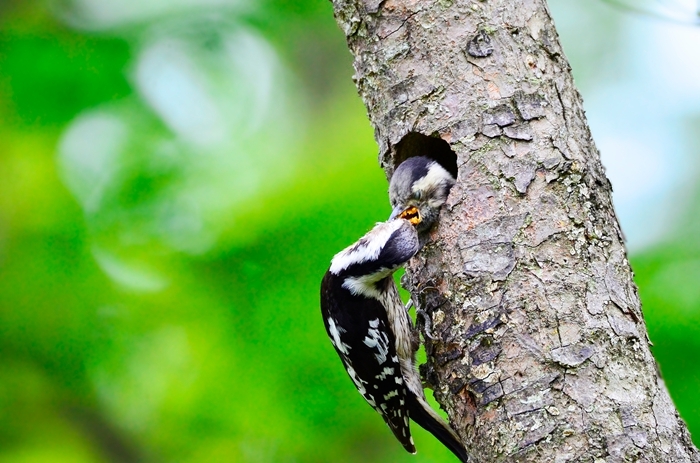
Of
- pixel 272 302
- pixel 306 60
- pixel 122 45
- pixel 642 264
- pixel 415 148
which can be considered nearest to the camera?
pixel 415 148

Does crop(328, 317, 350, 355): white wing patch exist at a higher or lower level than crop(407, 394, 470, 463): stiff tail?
higher

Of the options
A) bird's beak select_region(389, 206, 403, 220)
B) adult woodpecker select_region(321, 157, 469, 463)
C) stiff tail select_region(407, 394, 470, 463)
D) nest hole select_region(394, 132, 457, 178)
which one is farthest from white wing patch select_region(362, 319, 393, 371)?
nest hole select_region(394, 132, 457, 178)

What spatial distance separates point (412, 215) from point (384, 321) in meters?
0.63

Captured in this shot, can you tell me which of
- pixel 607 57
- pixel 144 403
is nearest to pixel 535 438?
pixel 144 403

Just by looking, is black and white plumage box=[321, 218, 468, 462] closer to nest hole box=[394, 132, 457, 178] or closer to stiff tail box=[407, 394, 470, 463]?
stiff tail box=[407, 394, 470, 463]

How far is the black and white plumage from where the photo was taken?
11.6ft

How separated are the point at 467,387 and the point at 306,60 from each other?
16.6 feet

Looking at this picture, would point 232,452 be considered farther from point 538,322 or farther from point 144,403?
point 538,322

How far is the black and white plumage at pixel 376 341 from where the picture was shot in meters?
3.55

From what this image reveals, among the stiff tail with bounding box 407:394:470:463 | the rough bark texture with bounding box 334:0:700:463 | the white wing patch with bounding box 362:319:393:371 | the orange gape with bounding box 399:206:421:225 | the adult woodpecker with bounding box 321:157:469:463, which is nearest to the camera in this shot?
the rough bark texture with bounding box 334:0:700:463

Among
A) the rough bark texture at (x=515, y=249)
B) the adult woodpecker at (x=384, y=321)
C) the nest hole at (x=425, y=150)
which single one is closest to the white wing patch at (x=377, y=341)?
the adult woodpecker at (x=384, y=321)

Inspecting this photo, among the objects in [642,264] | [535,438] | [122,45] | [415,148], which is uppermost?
[122,45]

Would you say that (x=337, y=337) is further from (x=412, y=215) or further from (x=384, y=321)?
(x=412, y=215)

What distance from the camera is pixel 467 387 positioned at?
276 cm
